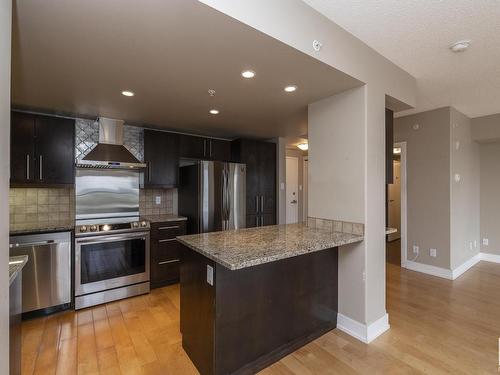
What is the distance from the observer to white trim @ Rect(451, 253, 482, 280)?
12.1 ft

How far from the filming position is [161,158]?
374cm

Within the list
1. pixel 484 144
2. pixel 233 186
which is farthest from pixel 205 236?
pixel 484 144

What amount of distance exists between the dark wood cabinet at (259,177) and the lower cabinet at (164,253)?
1.32 metres

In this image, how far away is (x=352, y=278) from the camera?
2338mm

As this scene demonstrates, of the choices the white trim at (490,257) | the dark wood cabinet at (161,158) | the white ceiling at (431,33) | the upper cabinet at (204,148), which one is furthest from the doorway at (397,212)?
the dark wood cabinet at (161,158)

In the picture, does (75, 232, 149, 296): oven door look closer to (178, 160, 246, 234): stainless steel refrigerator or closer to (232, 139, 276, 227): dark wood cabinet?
(178, 160, 246, 234): stainless steel refrigerator

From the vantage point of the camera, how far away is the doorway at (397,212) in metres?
4.13

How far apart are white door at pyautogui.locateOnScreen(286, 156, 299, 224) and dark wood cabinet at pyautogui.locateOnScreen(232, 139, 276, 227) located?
1.62 m

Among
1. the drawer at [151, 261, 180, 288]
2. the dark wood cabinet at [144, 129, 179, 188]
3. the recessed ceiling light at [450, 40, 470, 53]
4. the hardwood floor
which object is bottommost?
the hardwood floor

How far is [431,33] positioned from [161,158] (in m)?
3.38

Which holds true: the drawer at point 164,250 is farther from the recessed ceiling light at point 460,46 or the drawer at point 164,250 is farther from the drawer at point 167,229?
the recessed ceiling light at point 460,46

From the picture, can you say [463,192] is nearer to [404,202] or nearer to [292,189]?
[404,202]

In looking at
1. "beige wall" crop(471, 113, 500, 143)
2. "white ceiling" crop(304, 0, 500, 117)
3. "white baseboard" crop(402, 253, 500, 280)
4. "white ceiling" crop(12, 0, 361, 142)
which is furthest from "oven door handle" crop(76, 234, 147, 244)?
"beige wall" crop(471, 113, 500, 143)

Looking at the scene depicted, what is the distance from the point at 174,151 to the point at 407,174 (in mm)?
3777
